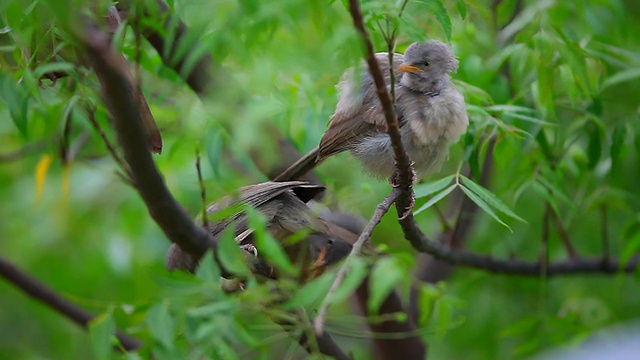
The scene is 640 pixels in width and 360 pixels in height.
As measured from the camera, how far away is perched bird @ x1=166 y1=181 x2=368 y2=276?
3232 mm

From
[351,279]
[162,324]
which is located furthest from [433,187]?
[162,324]

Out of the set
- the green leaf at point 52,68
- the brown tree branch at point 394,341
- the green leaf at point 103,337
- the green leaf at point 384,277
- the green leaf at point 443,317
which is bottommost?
the brown tree branch at point 394,341

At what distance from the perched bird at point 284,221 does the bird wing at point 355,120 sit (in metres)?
0.17

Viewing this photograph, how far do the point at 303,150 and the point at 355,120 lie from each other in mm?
474

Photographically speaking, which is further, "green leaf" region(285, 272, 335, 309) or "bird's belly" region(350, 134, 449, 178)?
"bird's belly" region(350, 134, 449, 178)

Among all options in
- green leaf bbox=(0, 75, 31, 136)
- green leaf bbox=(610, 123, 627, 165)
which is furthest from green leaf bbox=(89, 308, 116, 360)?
green leaf bbox=(610, 123, 627, 165)

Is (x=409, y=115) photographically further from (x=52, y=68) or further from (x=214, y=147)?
(x=52, y=68)

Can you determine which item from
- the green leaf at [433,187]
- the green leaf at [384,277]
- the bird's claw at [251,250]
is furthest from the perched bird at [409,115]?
the green leaf at [384,277]

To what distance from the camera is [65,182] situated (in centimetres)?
394

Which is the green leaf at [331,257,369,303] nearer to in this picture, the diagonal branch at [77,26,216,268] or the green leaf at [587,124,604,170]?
the diagonal branch at [77,26,216,268]

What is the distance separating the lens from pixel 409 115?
3076mm

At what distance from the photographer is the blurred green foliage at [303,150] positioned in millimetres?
→ 2322

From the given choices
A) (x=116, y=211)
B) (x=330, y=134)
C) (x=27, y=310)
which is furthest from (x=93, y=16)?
(x=27, y=310)

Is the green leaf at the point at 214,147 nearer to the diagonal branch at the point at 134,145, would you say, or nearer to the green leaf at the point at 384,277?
the diagonal branch at the point at 134,145
